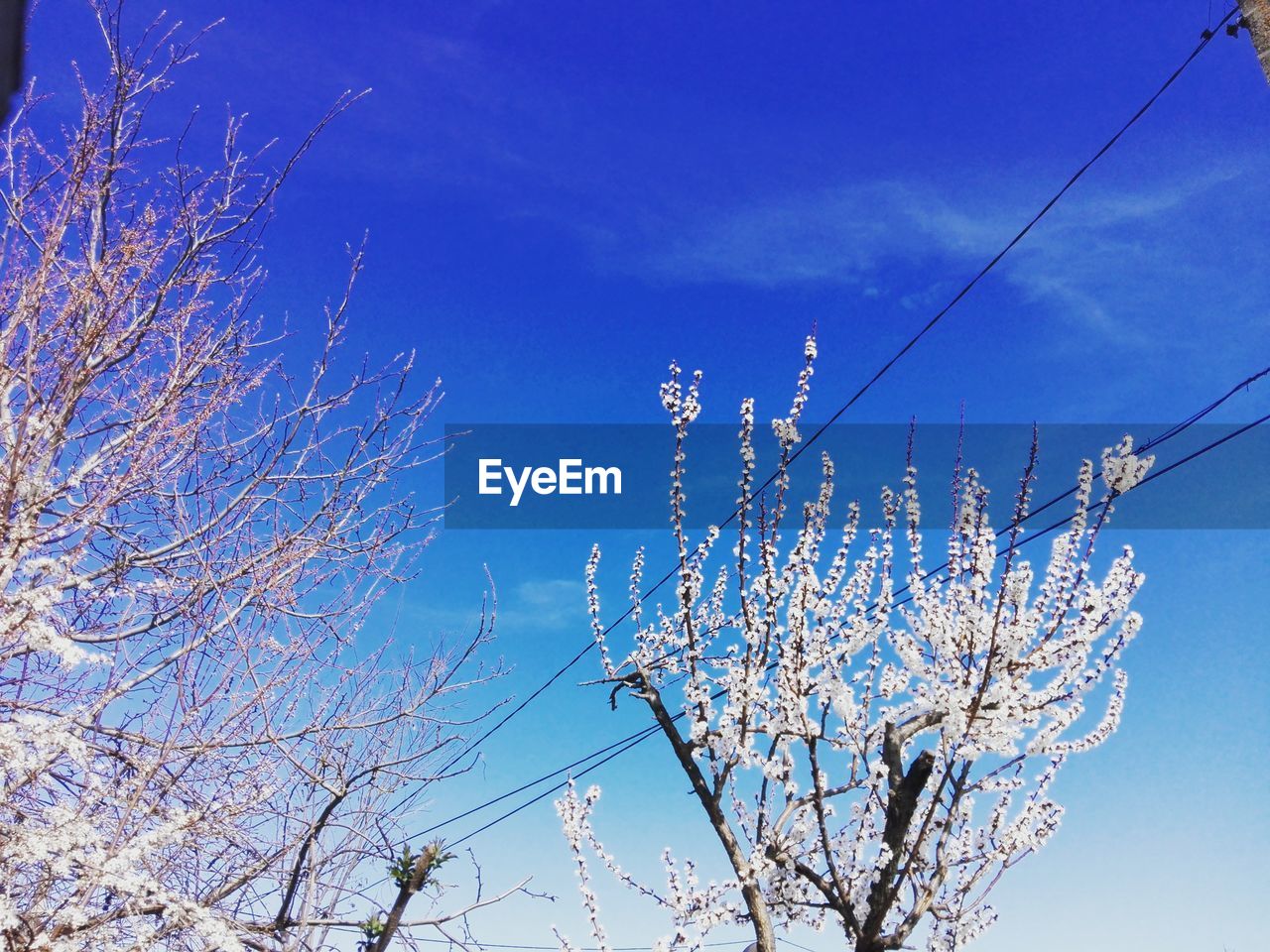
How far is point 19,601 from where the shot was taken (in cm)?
403

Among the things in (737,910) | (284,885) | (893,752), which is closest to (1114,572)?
(893,752)

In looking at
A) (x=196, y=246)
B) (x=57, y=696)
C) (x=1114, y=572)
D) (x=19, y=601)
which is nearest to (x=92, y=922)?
(x=57, y=696)

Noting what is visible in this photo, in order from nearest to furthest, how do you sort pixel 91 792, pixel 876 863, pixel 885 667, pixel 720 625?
pixel 91 792 < pixel 876 863 < pixel 885 667 < pixel 720 625

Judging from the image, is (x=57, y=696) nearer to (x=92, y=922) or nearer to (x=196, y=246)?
(x=92, y=922)

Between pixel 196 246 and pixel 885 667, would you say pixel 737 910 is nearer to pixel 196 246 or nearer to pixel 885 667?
pixel 885 667

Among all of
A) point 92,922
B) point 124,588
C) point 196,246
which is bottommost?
point 92,922

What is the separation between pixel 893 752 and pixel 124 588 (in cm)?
487

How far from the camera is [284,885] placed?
228 inches

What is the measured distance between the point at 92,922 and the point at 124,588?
5.71 feet

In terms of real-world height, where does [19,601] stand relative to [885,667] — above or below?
below

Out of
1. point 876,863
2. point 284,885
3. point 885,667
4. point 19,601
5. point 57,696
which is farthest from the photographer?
point 885,667

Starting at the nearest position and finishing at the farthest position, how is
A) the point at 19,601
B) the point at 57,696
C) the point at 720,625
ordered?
the point at 19,601, the point at 57,696, the point at 720,625

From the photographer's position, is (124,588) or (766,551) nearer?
(124,588)

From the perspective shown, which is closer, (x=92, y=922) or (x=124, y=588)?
(x=92, y=922)
